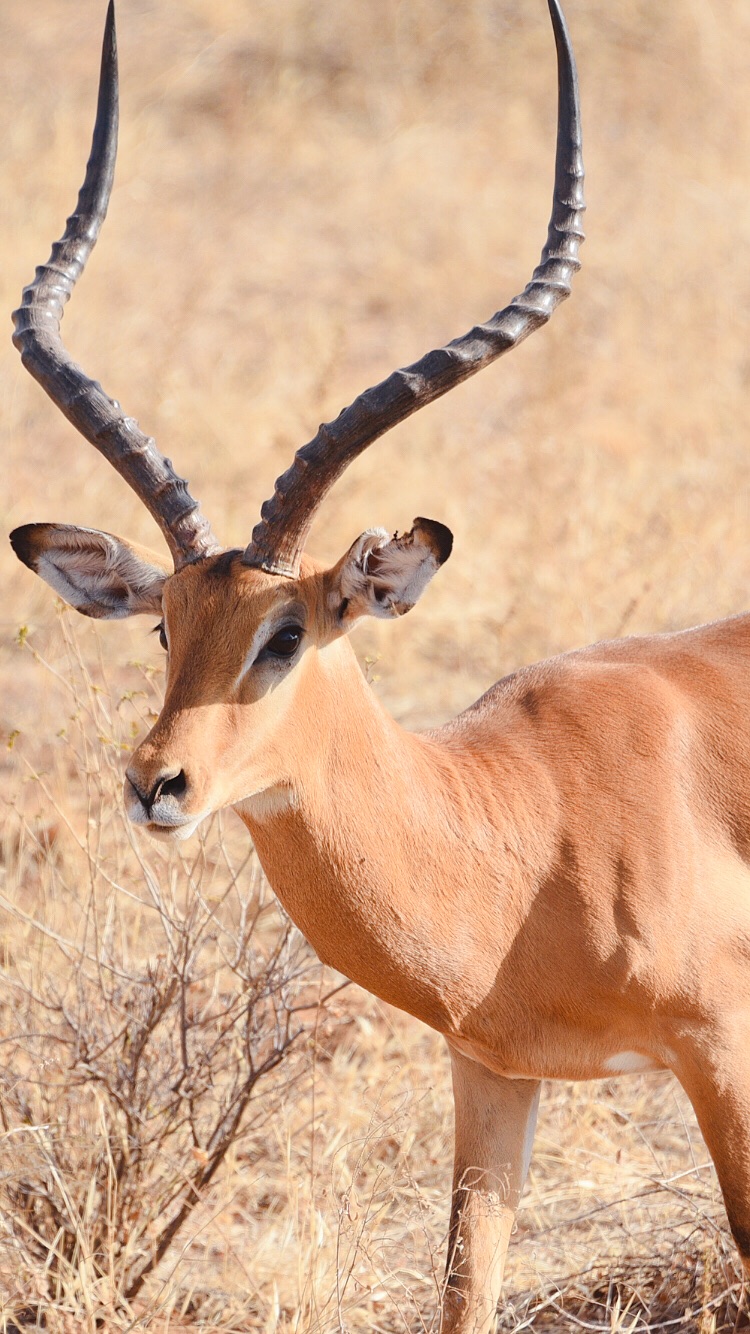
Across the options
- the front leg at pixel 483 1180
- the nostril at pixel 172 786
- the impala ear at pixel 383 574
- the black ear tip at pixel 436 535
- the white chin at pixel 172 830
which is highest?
the black ear tip at pixel 436 535

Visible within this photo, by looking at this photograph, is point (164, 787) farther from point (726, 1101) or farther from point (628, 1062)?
point (726, 1101)

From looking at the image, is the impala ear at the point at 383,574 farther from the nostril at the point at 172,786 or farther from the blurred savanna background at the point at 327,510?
the blurred savanna background at the point at 327,510

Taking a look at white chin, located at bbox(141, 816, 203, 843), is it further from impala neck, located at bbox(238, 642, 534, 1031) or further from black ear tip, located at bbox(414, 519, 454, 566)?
black ear tip, located at bbox(414, 519, 454, 566)

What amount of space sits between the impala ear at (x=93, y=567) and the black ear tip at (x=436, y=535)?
2.71 feet

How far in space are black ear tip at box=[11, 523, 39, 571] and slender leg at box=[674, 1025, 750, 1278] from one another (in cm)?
206

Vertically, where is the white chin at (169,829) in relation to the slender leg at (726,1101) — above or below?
above

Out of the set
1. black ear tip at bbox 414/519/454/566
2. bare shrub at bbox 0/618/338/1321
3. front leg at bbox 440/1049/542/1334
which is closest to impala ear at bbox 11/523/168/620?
bare shrub at bbox 0/618/338/1321

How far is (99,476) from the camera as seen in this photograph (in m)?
9.97

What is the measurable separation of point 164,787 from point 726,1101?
5.03ft

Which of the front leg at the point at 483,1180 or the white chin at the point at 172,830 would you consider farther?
the front leg at the point at 483,1180

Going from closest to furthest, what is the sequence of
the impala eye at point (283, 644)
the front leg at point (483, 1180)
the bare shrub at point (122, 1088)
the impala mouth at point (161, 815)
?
the impala mouth at point (161, 815), the impala eye at point (283, 644), the front leg at point (483, 1180), the bare shrub at point (122, 1088)

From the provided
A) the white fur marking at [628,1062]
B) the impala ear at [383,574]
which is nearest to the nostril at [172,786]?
the impala ear at [383,574]

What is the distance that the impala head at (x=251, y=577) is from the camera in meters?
3.38

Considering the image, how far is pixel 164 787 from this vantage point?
129 inches
